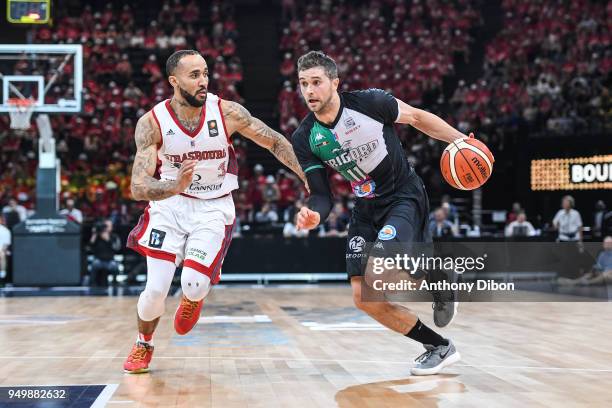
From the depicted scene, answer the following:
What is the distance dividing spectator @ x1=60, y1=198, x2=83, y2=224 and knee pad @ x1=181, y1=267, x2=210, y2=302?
12.1 meters

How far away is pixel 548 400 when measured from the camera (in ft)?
16.8

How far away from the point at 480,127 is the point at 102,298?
40.0ft

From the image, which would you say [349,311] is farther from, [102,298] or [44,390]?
[44,390]

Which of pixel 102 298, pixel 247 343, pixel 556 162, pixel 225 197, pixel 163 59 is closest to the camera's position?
pixel 225 197

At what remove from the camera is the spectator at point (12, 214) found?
18.2 m

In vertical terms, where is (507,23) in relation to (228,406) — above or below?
above

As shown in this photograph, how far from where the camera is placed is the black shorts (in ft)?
19.6

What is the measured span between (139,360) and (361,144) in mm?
2365

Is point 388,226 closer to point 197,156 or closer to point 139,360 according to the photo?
point 197,156

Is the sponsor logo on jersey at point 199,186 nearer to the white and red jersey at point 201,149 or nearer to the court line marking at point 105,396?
the white and red jersey at point 201,149

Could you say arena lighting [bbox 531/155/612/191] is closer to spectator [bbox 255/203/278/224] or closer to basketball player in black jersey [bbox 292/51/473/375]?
spectator [bbox 255/203/278/224]

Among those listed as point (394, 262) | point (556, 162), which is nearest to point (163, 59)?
point (556, 162)

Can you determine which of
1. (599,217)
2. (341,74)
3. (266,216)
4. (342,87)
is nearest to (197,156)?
(266,216)

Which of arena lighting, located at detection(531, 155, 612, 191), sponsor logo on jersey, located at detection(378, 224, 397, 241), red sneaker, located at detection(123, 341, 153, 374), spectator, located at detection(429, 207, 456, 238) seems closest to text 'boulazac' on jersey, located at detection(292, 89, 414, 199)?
sponsor logo on jersey, located at detection(378, 224, 397, 241)
